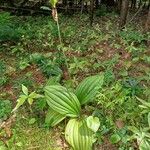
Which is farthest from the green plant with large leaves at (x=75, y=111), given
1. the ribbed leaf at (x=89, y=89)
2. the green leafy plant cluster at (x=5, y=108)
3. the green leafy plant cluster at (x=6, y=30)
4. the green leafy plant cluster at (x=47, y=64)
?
the green leafy plant cluster at (x=6, y=30)

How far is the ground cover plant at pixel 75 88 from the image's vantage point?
3.75 metres

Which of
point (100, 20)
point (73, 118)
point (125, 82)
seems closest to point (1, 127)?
point (73, 118)

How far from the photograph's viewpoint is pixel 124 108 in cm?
401

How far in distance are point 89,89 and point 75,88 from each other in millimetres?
512

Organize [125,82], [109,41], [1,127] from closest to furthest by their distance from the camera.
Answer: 1. [1,127]
2. [125,82]
3. [109,41]

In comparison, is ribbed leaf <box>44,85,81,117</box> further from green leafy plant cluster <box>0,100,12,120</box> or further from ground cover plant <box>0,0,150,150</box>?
green leafy plant cluster <box>0,100,12,120</box>

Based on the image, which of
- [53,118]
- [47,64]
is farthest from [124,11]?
[53,118]

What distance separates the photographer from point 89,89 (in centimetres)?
399

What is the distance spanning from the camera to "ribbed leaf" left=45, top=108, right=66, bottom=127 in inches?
151

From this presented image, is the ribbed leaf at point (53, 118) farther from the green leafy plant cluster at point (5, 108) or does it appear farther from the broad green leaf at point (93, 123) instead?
the green leafy plant cluster at point (5, 108)

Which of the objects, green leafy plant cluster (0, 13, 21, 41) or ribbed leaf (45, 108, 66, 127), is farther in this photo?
green leafy plant cluster (0, 13, 21, 41)

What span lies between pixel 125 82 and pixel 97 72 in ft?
2.08

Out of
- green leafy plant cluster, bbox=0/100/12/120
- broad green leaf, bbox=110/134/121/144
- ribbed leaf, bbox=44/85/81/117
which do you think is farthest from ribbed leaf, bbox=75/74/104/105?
green leafy plant cluster, bbox=0/100/12/120

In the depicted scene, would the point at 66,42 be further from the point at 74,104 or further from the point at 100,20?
the point at 74,104
